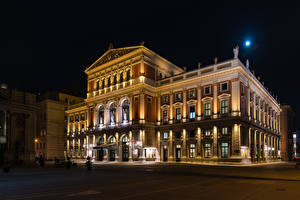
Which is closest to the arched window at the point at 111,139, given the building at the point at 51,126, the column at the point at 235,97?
the building at the point at 51,126

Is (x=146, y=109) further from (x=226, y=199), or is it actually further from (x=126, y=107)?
(x=226, y=199)

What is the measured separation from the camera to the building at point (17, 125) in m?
33.6

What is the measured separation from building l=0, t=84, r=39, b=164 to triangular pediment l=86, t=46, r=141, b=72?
77.6 ft

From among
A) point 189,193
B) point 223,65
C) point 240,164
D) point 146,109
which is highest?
point 223,65

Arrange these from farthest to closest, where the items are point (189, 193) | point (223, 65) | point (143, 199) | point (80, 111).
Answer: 1. point (80, 111)
2. point (223, 65)
3. point (189, 193)
4. point (143, 199)

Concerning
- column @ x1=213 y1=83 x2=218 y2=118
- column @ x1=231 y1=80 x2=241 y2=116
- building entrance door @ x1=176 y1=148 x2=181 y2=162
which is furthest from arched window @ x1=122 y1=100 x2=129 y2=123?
column @ x1=231 y1=80 x2=241 y2=116

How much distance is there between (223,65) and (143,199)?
3674 cm

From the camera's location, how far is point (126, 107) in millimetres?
54656

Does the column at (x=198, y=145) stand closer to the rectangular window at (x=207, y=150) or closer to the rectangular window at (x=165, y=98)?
the rectangular window at (x=207, y=150)

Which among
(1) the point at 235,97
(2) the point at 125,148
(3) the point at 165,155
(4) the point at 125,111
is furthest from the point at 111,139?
(1) the point at 235,97

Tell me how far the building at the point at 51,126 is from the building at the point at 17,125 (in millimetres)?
37703

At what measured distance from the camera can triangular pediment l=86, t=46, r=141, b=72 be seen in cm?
5589

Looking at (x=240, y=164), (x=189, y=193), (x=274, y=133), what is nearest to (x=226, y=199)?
(x=189, y=193)

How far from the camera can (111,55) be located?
59.8 meters
